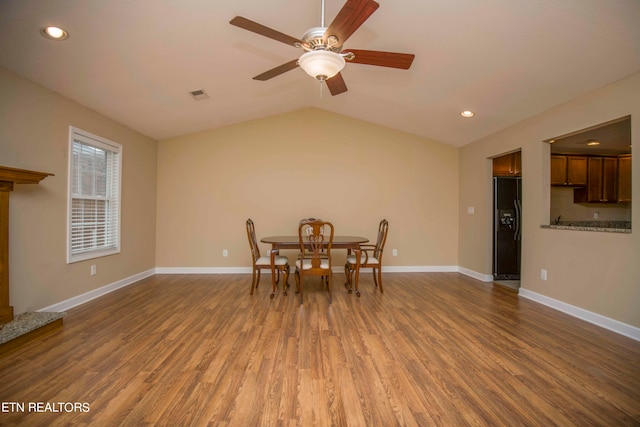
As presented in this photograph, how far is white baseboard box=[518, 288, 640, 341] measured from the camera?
254cm

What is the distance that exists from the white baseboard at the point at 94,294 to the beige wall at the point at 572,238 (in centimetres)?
561

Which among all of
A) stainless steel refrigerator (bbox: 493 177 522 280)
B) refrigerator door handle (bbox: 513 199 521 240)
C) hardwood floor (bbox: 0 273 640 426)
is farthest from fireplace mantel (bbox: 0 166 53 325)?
refrigerator door handle (bbox: 513 199 521 240)

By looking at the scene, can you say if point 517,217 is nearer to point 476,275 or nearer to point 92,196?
A: point 476,275

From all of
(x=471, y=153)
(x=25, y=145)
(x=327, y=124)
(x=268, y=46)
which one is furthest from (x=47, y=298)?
(x=471, y=153)

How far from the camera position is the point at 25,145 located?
276 cm

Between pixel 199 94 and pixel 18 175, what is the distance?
2144 mm

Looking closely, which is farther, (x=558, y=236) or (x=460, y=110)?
(x=460, y=110)

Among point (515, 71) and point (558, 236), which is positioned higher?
point (515, 71)

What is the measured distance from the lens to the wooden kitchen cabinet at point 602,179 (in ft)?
16.3

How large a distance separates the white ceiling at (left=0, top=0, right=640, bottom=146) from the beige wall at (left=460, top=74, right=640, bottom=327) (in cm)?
20

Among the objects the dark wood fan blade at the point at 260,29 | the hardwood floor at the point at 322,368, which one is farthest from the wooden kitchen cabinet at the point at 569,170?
the dark wood fan blade at the point at 260,29

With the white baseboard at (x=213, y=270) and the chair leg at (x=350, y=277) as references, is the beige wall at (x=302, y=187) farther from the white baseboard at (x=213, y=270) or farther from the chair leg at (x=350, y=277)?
the chair leg at (x=350, y=277)

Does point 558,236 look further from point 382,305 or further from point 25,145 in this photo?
point 25,145

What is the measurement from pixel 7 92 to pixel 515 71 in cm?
482
